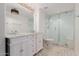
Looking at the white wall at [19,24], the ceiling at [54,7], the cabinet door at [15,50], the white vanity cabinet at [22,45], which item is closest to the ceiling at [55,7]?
the ceiling at [54,7]

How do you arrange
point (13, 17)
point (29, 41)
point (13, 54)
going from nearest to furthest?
point (13, 54)
point (29, 41)
point (13, 17)

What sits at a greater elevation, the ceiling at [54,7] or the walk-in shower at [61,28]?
the ceiling at [54,7]

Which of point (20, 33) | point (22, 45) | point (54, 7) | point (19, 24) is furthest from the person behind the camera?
point (19, 24)

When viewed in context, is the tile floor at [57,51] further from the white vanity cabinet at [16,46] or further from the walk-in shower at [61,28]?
the white vanity cabinet at [16,46]

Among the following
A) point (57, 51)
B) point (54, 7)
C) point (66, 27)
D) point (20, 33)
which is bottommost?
point (57, 51)

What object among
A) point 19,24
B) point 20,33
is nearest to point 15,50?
point 20,33

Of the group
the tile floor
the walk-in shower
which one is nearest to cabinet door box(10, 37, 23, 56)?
the tile floor

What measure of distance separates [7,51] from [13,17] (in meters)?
0.74

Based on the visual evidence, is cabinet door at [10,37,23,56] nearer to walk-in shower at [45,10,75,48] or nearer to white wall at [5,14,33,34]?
white wall at [5,14,33,34]

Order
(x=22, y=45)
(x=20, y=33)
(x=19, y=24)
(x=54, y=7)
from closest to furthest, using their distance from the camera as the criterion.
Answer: (x=54, y=7) < (x=22, y=45) < (x=20, y=33) < (x=19, y=24)

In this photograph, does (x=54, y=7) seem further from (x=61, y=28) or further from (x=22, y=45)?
(x=22, y=45)

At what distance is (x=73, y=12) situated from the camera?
57.9 inches

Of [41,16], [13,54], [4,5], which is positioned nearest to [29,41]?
[13,54]

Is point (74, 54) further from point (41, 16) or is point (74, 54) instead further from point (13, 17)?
point (13, 17)
